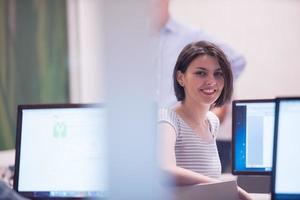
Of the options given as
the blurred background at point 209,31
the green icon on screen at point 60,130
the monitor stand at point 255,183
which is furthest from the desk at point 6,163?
the monitor stand at point 255,183

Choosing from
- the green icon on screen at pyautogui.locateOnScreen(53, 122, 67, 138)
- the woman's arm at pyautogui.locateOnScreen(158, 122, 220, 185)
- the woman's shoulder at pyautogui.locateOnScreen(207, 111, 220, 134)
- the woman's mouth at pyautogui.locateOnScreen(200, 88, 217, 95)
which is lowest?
the woman's arm at pyautogui.locateOnScreen(158, 122, 220, 185)

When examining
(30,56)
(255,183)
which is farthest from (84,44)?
(255,183)

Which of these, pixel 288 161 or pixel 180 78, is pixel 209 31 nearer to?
pixel 180 78

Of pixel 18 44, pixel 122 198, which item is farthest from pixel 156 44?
pixel 18 44

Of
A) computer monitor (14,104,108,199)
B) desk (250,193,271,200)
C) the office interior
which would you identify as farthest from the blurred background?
desk (250,193,271,200)

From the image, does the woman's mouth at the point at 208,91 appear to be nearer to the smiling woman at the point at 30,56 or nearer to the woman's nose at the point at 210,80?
the woman's nose at the point at 210,80

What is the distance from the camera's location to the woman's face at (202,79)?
3.94 ft

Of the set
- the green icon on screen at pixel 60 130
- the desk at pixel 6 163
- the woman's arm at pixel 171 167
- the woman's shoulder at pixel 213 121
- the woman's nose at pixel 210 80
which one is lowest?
the desk at pixel 6 163

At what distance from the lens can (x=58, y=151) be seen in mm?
1314

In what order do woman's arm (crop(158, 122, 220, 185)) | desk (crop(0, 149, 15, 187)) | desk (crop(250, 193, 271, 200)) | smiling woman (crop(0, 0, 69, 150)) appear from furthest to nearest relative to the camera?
smiling woman (crop(0, 0, 69, 150))
desk (crop(0, 149, 15, 187))
desk (crop(250, 193, 271, 200))
woman's arm (crop(158, 122, 220, 185))

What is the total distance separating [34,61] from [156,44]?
1.50 metres

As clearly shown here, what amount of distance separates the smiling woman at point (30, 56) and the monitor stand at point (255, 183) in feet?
3.56

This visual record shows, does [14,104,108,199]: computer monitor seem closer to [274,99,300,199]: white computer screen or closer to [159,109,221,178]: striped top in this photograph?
[159,109,221,178]: striped top

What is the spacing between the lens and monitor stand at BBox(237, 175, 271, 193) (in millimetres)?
1296
